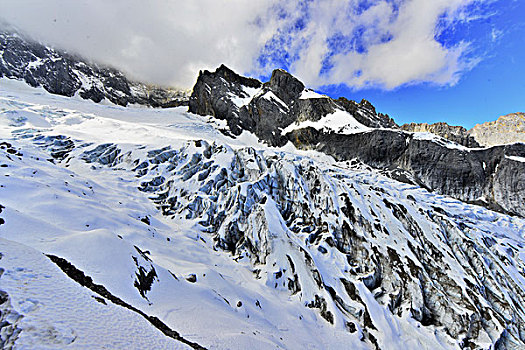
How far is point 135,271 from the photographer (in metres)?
13.6

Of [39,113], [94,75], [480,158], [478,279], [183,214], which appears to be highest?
[94,75]

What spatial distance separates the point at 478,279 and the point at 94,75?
182 m

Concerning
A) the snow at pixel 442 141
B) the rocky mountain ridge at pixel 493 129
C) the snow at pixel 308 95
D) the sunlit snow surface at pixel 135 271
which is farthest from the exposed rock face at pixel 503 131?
the sunlit snow surface at pixel 135 271

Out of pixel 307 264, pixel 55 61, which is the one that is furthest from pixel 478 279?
pixel 55 61

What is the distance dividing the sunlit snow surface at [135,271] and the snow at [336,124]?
5002cm

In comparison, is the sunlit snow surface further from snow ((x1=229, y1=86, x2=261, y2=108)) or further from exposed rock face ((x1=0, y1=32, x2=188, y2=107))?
exposed rock face ((x1=0, y1=32, x2=188, y2=107))

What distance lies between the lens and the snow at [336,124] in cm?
8896

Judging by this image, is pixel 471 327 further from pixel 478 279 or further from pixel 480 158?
pixel 480 158

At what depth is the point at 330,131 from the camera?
299 ft

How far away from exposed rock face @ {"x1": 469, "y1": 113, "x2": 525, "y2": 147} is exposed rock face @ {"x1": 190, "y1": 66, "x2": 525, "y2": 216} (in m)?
47.1

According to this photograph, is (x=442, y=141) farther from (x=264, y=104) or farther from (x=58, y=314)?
(x=58, y=314)

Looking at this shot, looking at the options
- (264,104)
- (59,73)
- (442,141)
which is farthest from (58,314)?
Result: (59,73)

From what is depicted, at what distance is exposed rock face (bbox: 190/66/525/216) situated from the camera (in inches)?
2382

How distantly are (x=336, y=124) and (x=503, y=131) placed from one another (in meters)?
142
